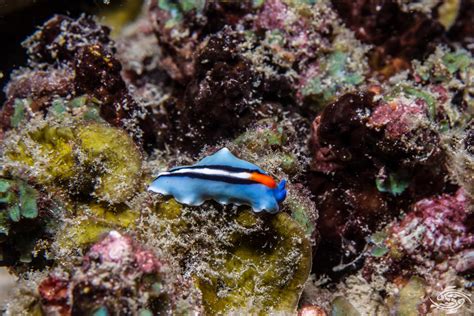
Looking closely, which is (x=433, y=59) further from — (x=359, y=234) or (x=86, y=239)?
(x=86, y=239)

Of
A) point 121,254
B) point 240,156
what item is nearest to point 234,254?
point 240,156

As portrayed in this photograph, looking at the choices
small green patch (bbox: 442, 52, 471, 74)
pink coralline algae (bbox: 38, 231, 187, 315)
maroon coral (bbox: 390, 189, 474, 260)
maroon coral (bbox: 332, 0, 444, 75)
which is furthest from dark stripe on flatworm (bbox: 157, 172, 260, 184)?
small green patch (bbox: 442, 52, 471, 74)

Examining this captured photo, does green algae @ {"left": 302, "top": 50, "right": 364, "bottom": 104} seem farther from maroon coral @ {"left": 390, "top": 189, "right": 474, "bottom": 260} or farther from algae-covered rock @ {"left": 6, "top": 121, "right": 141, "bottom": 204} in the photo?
algae-covered rock @ {"left": 6, "top": 121, "right": 141, "bottom": 204}

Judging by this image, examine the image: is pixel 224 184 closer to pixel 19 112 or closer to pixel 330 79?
pixel 330 79

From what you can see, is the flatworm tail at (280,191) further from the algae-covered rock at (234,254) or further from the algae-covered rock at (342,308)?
the algae-covered rock at (342,308)

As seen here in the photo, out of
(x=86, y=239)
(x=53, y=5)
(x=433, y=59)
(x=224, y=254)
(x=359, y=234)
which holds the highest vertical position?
(x=53, y=5)

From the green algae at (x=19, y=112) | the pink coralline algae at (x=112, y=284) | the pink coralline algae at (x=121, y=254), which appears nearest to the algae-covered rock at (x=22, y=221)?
the pink coralline algae at (x=112, y=284)

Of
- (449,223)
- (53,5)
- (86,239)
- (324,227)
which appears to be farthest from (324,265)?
(53,5)
